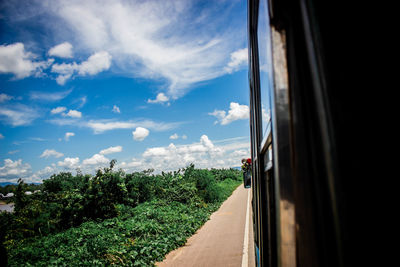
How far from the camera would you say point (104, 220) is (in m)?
10.4

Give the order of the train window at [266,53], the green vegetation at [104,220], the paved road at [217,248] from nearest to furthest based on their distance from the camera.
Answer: the train window at [266,53] → the paved road at [217,248] → the green vegetation at [104,220]

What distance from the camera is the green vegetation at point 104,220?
20.1 feet

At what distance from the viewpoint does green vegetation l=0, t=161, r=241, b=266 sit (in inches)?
241

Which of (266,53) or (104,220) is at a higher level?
(266,53)

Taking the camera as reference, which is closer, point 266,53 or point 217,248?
point 266,53

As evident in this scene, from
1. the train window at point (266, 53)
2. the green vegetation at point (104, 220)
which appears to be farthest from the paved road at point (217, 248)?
the train window at point (266, 53)

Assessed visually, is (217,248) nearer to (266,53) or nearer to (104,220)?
(104,220)

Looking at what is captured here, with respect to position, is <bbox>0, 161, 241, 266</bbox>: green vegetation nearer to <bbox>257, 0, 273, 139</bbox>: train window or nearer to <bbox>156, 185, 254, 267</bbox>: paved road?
<bbox>156, 185, 254, 267</bbox>: paved road

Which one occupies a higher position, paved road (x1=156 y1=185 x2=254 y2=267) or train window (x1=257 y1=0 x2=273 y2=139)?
train window (x1=257 y1=0 x2=273 y2=139)

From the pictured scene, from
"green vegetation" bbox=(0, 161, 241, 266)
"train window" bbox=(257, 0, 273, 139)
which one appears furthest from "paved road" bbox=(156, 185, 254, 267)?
"train window" bbox=(257, 0, 273, 139)

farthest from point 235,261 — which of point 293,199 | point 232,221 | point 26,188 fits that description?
point 26,188

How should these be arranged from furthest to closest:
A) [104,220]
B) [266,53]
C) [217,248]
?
[104,220], [217,248], [266,53]

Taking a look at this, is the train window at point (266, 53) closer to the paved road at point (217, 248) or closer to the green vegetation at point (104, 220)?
the paved road at point (217, 248)

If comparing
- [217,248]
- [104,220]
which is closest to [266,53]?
[217,248]
